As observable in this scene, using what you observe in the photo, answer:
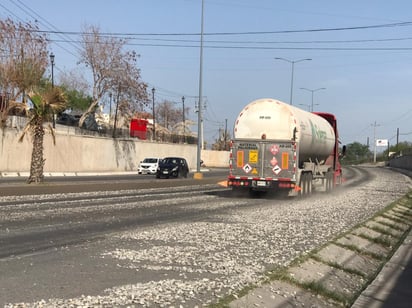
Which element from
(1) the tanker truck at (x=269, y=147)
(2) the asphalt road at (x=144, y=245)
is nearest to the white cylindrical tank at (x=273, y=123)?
(1) the tanker truck at (x=269, y=147)

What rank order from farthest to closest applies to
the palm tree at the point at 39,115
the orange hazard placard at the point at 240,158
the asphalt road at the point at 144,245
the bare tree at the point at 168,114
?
the bare tree at the point at 168,114 → the palm tree at the point at 39,115 → the orange hazard placard at the point at 240,158 → the asphalt road at the point at 144,245

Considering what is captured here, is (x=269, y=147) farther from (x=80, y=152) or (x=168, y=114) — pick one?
(x=168, y=114)

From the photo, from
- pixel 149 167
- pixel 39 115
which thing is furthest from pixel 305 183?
pixel 149 167

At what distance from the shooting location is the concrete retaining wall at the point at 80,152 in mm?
38906

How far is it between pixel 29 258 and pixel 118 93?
149 ft

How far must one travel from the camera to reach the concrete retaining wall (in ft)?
128

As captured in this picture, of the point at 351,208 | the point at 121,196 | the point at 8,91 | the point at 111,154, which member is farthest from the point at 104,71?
the point at 351,208

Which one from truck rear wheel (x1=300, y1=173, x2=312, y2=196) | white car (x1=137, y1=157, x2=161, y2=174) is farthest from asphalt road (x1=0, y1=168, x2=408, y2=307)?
white car (x1=137, y1=157, x2=161, y2=174)

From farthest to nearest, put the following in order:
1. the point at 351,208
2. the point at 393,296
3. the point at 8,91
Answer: the point at 8,91 < the point at 351,208 < the point at 393,296

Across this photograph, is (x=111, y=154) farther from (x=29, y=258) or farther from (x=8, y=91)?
(x=29, y=258)

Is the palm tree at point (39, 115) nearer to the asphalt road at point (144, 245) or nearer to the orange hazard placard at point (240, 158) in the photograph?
the asphalt road at point (144, 245)

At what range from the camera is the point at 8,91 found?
41.5m

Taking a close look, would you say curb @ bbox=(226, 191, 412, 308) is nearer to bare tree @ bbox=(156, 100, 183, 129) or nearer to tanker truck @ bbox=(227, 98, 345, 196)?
tanker truck @ bbox=(227, 98, 345, 196)

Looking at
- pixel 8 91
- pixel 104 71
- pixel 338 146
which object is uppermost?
pixel 104 71
